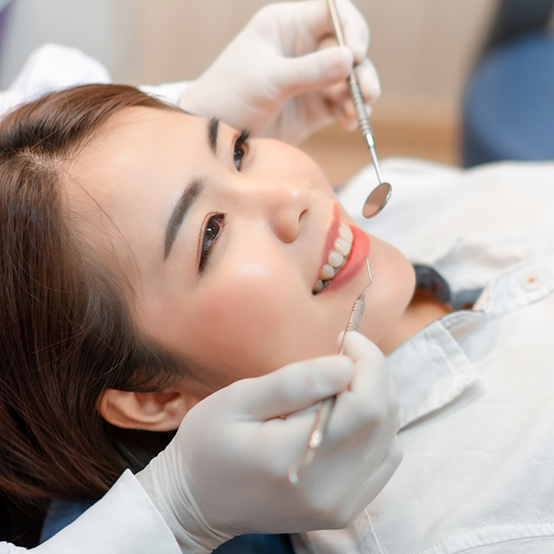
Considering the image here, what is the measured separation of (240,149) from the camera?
107cm

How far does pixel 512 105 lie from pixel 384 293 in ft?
4.26

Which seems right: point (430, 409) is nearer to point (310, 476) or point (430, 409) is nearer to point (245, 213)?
point (310, 476)

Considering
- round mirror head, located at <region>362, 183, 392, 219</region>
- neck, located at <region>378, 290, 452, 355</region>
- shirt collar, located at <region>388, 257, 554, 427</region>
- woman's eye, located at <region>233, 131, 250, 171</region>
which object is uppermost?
woman's eye, located at <region>233, 131, 250, 171</region>

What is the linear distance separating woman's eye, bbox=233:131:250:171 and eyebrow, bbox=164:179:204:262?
0.18 metres

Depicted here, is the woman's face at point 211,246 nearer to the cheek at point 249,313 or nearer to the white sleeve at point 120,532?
the cheek at point 249,313

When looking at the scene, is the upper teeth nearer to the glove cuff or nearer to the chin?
the chin

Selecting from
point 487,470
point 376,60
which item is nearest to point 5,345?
point 487,470

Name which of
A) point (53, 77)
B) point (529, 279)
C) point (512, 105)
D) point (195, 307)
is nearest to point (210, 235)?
point (195, 307)

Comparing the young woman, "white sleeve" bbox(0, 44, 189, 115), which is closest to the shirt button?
the young woman

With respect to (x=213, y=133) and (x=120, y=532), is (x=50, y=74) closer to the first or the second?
(x=213, y=133)

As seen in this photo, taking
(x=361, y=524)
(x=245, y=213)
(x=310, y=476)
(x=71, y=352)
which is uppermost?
(x=245, y=213)

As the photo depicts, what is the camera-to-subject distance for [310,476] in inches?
29.9

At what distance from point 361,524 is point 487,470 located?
0.23m

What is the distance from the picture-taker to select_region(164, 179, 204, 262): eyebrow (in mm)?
859
